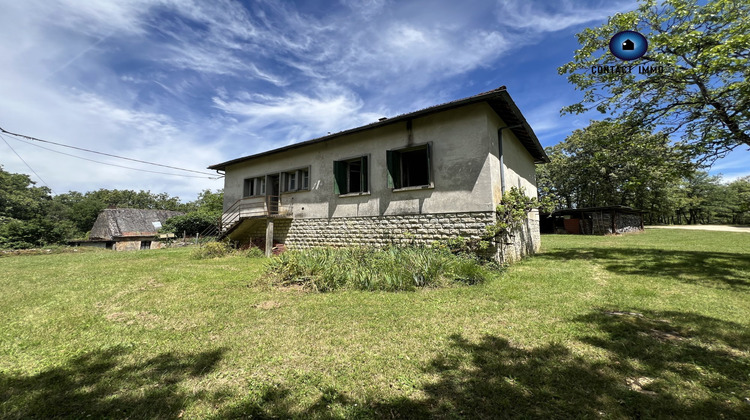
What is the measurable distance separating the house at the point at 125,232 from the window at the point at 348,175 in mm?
26499

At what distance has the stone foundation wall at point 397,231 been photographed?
8.23 metres

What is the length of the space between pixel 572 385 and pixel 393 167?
7.85 m

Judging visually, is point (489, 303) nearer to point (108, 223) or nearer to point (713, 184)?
point (108, 223)

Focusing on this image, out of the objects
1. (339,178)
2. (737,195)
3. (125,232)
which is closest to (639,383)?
(339,178)

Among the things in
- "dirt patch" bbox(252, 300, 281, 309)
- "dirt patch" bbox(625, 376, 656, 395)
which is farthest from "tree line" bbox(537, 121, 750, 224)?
"dirt patch" bbox(252, 300, 281, 309)

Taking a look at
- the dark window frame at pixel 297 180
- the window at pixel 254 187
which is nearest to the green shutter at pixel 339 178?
the dark window frame at pixel 297 180

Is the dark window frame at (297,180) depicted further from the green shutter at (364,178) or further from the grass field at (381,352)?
the grass field at (381,352)

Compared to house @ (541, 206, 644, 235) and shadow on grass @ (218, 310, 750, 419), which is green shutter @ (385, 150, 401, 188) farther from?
house @ (541, 206, 644, 235)

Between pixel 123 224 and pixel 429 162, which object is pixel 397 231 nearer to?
pixel 429 162

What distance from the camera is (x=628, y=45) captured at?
957cm

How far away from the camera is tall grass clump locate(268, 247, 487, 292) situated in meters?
6.08

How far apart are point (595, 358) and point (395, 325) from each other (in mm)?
2290

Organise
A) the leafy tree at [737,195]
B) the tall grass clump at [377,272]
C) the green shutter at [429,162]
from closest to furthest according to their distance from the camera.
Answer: the tall grass clump at [377,272], the green shutter at [429,162], the leafy tree at [737,195]

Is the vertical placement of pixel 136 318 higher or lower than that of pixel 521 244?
lower
